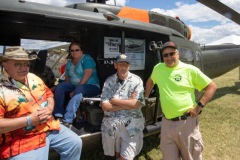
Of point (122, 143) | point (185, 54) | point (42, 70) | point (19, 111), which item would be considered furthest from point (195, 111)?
point (42, 70)

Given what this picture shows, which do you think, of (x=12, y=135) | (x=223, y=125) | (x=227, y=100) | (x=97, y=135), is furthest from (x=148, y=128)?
(x=227, y=100)

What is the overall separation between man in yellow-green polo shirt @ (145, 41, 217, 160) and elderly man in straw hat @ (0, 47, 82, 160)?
122 cm

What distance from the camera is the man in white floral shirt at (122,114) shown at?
315 centimetres

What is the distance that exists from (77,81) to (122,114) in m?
1.00

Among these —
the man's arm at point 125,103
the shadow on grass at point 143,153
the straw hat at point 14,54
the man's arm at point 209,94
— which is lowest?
the shadow on grass at point 143,153

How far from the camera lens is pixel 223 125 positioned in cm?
563

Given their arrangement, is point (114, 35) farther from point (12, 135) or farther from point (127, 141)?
point (12, 135)

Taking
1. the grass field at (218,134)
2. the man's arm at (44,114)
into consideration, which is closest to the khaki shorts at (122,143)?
the man's arm at (44,114)

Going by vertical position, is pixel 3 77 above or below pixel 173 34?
below

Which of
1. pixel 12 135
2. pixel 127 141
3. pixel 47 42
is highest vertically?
pixel 47 42

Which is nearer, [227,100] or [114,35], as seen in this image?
[114,35]

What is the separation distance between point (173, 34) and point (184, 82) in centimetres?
135

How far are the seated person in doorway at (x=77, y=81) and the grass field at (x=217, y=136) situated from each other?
113cm

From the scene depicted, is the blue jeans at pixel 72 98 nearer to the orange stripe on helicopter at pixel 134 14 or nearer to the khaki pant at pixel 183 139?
the khaki pant at pixel 183 139
